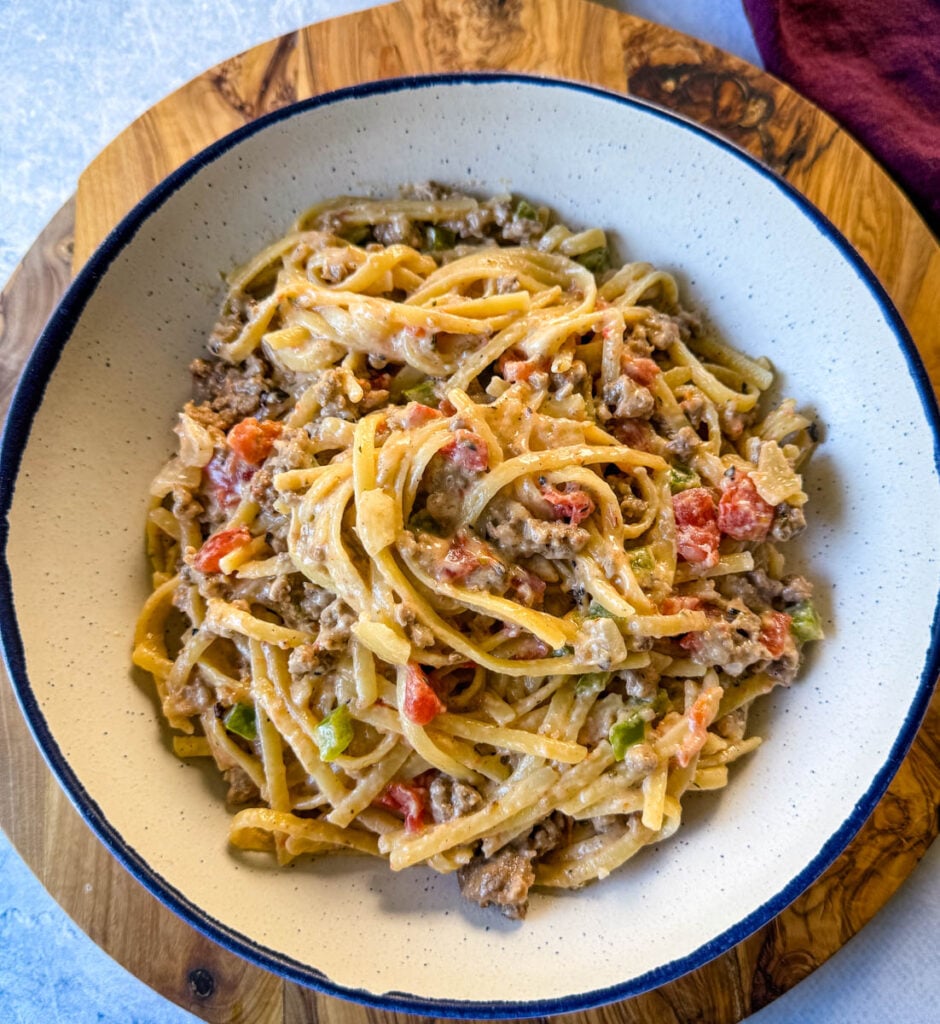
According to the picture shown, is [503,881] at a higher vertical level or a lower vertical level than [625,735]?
lower

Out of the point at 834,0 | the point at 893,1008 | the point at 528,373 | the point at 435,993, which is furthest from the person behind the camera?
the point at 834,0

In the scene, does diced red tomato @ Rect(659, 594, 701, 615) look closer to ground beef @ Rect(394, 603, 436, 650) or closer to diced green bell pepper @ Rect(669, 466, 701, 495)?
diced green bell pepper @ Rect(669, 466, 701, 495)

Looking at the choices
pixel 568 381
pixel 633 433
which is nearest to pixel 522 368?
pixel 568 381

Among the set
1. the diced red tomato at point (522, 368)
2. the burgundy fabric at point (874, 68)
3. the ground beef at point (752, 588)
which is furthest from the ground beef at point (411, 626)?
the burgundy fabric at point (874, 68)

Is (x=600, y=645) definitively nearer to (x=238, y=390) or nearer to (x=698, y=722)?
(x=698, y=722)

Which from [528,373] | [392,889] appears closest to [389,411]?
[528,373]

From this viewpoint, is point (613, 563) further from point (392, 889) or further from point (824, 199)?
point (824, 199)
